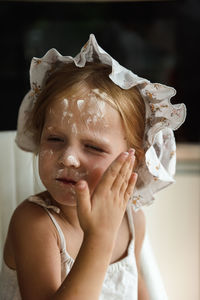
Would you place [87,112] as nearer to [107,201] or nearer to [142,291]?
[107,201]

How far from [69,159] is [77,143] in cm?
3

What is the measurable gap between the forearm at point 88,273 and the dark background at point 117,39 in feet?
3.43

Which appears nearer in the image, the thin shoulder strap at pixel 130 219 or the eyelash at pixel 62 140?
the eyelash at pixel 62 140

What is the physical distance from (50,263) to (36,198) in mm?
132

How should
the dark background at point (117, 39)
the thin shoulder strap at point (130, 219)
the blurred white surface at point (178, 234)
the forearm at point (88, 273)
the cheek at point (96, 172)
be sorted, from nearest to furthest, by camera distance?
the forearm at point (88, 273), the cheek at point (96, 172), the thin shoulder strap at point (130, 219), the blurred white surface at point (178, 234), the dark background at point (117, 39)

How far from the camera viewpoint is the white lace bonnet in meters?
0.75

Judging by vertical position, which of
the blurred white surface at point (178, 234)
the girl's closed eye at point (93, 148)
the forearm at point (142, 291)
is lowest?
the blurred white surface at point (178, 234)

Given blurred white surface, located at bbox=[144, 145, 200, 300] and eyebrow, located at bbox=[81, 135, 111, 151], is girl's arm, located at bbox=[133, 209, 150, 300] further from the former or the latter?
blurred white surface, located at bbox=[144, 145, 200, 300]

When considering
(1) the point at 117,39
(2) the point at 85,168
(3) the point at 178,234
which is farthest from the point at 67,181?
(1) the point at 117,39

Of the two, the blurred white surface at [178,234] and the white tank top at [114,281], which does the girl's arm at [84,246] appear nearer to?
the white tank top at [114,281]

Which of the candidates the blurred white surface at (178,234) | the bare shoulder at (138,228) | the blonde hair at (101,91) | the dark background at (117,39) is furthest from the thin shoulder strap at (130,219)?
the dark background at (117,39)

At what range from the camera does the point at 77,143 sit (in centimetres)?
73

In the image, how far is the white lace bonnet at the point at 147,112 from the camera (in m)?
0.75

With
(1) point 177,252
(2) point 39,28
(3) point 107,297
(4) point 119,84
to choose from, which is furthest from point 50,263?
(2) point 39,28
